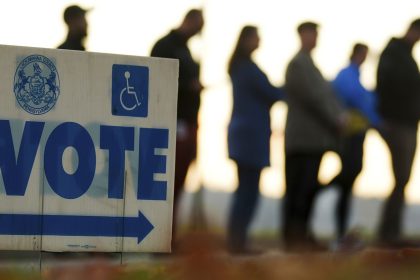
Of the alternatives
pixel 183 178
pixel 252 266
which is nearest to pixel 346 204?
pixel 183 178

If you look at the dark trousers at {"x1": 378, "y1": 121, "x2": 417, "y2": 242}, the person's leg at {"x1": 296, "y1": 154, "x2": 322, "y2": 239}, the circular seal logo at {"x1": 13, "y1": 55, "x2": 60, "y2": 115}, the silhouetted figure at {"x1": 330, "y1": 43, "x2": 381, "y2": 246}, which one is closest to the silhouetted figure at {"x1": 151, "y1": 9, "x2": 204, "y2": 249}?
the person's leg at {"x1": 296, "y1": 154, "x2": 322, "y2": 239}

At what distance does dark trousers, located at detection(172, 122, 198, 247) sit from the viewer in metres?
11.0

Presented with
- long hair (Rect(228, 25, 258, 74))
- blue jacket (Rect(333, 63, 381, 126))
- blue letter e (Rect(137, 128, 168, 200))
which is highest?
long hair (Rect(228, 25, 258, 74))

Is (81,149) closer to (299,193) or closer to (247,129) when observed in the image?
(247,129)

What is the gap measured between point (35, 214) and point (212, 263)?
5.03 feet

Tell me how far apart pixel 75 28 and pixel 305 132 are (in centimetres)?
205

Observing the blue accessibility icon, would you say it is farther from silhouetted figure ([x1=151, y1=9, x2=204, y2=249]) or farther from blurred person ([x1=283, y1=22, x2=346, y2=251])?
blurred person ([x1=283, y1=22, x2=346, y2=251])

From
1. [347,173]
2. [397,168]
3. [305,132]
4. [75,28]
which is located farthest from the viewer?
[397,168]

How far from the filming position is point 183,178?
1125 cm

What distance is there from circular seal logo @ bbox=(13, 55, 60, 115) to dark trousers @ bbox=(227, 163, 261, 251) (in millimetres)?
3362

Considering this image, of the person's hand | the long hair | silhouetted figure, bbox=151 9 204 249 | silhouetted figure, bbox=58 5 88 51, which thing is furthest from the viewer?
the long hair

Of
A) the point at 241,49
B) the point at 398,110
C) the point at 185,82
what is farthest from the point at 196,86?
the point at 398,110

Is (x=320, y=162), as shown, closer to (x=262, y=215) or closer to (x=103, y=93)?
(x=262, y=215)

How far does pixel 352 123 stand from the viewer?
12141 mm
